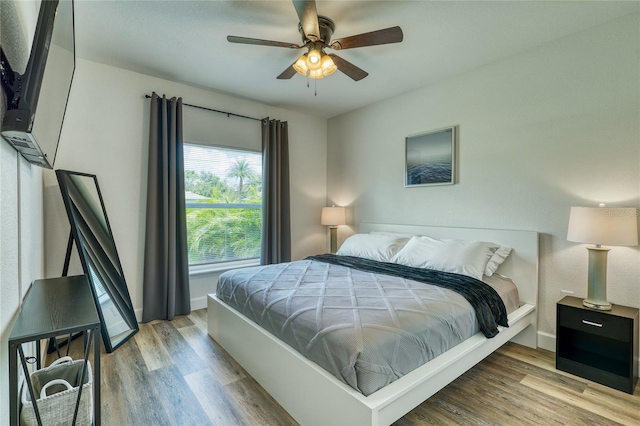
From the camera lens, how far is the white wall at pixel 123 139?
Answer: 9.61ft

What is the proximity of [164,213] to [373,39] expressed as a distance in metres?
2.68

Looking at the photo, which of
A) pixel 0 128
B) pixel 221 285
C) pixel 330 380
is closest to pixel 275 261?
pixel 221 285

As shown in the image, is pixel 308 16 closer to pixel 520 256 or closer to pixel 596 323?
pixel 520 256

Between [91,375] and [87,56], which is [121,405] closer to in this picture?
[91,375]

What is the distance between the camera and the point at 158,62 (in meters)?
3.01

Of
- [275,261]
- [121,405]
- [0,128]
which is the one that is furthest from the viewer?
[275,261]

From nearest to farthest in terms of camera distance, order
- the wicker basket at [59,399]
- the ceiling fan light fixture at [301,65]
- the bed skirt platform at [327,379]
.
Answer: the wicker basket at [59,399] → the bed skirt platform at [327,379] → the ceiling fan light fixture at [301,65]

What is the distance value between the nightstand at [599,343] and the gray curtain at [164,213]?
3.64 m

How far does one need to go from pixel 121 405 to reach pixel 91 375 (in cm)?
44

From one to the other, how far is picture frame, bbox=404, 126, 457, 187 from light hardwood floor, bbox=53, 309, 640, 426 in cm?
187

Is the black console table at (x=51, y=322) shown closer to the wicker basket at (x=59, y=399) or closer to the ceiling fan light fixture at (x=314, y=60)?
the wicker basket at (x=59, y=399)

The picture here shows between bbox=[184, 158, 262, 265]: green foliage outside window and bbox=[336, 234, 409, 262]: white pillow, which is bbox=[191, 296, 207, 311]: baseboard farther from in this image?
bbox=[336, 234, 409, 262]: white pillow

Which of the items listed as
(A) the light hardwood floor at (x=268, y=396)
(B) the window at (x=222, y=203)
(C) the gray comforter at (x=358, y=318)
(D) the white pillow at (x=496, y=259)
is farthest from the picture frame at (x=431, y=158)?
(B) the window at (x=222, y=203)

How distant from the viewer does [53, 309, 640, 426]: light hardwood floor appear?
182 cm
